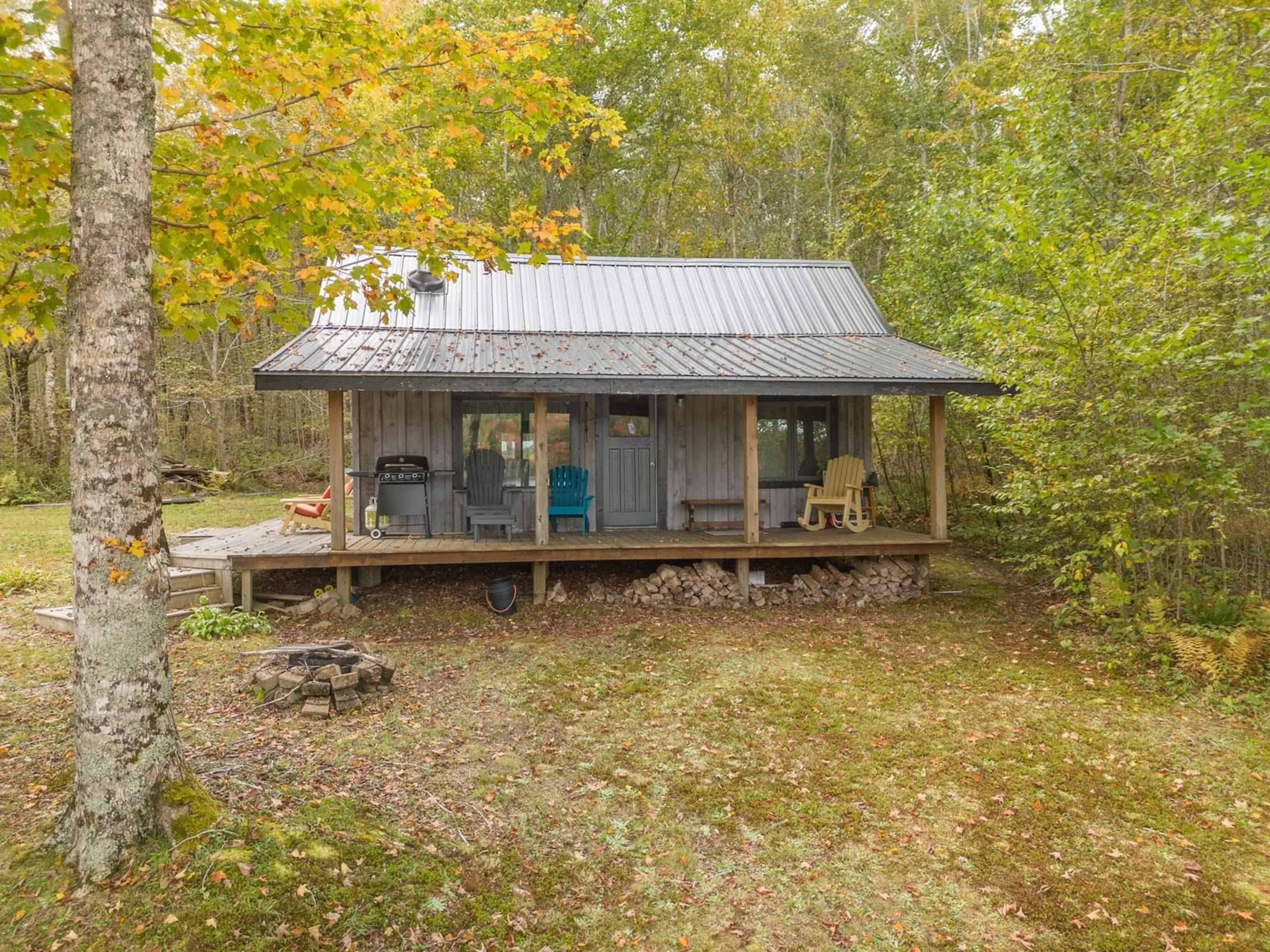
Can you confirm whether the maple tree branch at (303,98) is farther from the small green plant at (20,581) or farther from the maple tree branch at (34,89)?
the small green plant at (20,581)

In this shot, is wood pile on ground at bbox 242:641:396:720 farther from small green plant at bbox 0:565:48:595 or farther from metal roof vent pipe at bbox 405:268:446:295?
metal roof vent pipe at bbox 405:268:446:295

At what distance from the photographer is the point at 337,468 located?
7027 millimetres

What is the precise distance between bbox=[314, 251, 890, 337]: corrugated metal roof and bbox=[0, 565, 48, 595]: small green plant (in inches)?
171

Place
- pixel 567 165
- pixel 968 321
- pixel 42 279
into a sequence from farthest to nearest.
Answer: pixel 968 321 → pixel 567 165 → pixel 42 279

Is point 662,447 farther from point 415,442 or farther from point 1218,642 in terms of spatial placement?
point 1218,642

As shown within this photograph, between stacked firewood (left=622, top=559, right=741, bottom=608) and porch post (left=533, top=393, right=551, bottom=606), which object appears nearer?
porch post (left=533, top=393, right=551, bottom=606)

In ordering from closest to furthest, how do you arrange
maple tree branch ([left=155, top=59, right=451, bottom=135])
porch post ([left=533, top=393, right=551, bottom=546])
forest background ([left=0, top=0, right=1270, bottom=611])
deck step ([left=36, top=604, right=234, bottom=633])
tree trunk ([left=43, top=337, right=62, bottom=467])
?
maple tree branch ([left=155, top=59, right=451, bottom=135]), forest background ([left=0, top=0, right=1270, bottom=611]), deck step ([left=36, top=604, right=234, bottom=633]), porch post ([left=533, top=393, right=551, bottom=546]), tree trunk ([left=43, top=337, right=62, bottom=467])

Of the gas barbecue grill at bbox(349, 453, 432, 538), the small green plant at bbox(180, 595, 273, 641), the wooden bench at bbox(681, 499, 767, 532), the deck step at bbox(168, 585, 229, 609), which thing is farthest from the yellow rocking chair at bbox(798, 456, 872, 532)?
the deck step at bbox(168, 585, 229, 609)

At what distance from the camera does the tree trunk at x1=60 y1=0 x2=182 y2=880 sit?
262 cm

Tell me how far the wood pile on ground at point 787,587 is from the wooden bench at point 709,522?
93 centimetres

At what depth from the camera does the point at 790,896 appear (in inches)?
123

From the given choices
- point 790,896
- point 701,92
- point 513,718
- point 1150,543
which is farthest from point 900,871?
point 701,92

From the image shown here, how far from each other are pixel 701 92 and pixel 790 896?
20169mm

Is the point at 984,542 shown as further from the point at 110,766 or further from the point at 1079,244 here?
the point at 110,766
